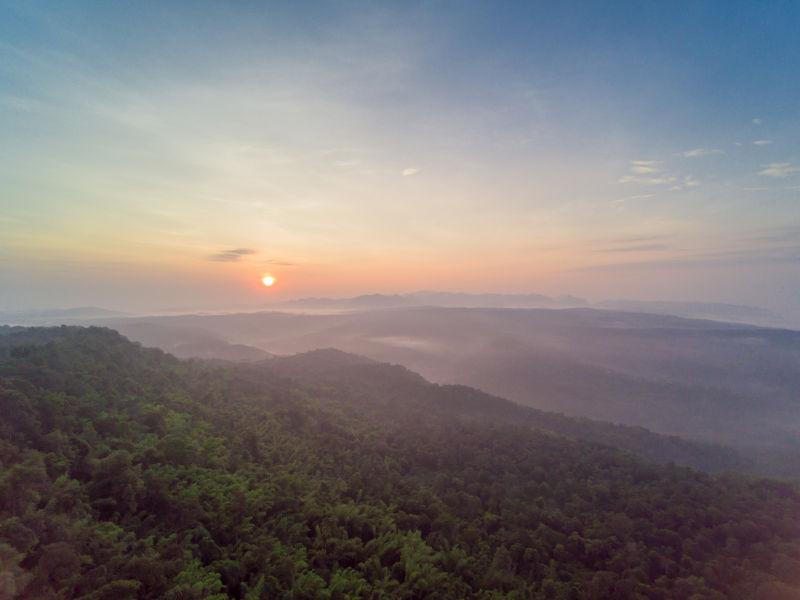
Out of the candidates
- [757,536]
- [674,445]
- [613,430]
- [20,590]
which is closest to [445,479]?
[757,536]

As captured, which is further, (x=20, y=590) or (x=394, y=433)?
(x=394, y=433)

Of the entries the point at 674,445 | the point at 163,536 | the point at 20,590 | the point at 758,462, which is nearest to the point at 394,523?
the point at 163,536

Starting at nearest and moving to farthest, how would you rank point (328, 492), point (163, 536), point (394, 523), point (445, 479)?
point (163, 536)
point (394, 523)
point (328, 492)
point (445, 479)

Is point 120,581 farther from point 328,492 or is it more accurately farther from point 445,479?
point 445,479

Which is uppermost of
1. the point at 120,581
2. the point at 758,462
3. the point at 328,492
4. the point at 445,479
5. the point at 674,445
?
the point at 120,581

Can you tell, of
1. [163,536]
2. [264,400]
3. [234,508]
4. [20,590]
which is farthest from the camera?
[264,400]

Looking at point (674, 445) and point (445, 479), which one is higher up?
point (445, 479)
